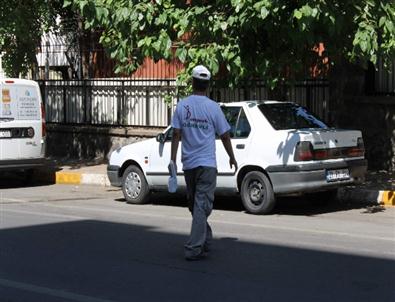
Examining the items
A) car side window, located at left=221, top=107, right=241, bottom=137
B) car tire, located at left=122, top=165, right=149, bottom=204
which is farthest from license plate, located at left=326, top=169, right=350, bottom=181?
car tire, located at left=122, top=165, right=149, bottom=204

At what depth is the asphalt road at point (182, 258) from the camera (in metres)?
6.12

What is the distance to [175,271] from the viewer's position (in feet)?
22.6

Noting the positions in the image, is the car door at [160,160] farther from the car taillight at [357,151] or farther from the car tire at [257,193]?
the car taillight at [357,151]

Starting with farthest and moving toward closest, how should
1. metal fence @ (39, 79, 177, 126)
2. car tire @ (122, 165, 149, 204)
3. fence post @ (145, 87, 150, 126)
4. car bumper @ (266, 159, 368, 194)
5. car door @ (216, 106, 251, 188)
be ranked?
fence post @ (145, 87, 150, 126) < metal fence @ (39, 79, 177, 126) < car tire @ (122, 165, 149, 204) < car door @ (216, 106, 251, 188) < car bumper @ (266, 159, 368, 194)

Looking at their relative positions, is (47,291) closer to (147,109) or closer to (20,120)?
(20,120)

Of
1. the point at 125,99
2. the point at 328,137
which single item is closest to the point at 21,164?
the point at 125,99

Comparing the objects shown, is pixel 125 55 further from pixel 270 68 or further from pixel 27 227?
pixel 27 227

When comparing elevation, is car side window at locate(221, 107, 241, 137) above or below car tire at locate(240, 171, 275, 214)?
above

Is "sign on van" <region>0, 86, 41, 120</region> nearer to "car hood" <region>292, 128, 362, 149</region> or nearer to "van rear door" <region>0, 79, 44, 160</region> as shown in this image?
"van rear door" <region>0, 79, 44, 160</region>

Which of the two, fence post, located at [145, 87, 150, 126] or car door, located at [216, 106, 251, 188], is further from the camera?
fence post, located at [145, 87, 150, 126]

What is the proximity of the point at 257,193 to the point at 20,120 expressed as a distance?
6.27 meters

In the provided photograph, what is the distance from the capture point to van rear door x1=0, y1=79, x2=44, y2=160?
1438cm

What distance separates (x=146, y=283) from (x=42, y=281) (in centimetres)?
96

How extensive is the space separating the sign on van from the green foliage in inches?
124
